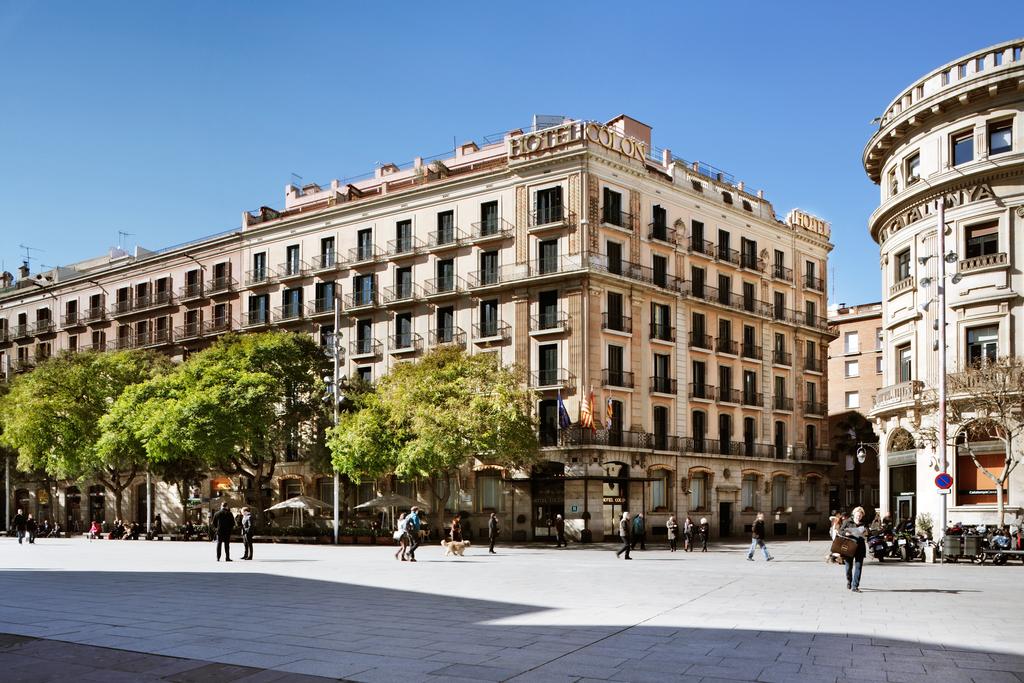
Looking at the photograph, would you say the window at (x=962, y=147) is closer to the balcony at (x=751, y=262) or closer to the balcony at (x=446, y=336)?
the balcony at (x=751, y=262)

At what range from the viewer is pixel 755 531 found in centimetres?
3181

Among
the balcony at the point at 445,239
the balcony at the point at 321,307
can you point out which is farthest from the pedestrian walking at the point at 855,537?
the balcony at the point at 321,307

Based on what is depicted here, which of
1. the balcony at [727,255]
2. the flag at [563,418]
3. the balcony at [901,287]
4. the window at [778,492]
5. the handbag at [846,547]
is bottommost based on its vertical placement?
the window at [778,492]

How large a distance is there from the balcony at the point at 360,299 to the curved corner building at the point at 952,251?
2832 cm

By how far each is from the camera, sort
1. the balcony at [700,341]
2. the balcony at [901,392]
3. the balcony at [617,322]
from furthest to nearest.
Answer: the balcony at [700,341] < the balcony at [617,322] < the balcony at [901,392]

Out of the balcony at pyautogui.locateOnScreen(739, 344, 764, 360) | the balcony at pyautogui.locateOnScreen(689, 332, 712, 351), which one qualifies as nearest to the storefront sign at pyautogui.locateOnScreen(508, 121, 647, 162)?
the balcony at pyautogui.locateOnScreen(689, 332, 712, 351)

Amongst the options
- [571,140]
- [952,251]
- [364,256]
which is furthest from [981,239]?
[364,256]

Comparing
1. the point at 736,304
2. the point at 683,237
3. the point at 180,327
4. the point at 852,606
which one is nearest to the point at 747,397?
the point at 736,304

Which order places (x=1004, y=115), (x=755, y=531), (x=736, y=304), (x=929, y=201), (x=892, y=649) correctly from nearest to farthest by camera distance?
(x=892, y=649) < (x=755, y=531) < (x=1004, y=115) < (x=929, y=201) < (x=736, y=304)

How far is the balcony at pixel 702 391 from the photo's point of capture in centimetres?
5372

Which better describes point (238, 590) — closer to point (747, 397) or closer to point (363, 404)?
point (363, 404)

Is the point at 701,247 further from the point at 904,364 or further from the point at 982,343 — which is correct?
the point at 982,343

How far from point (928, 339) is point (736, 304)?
2083 cm

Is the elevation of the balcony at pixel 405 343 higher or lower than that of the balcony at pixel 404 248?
lower
